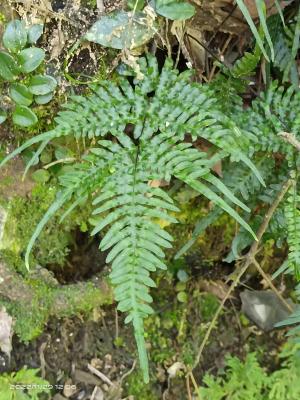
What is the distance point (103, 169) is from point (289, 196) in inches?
24.3

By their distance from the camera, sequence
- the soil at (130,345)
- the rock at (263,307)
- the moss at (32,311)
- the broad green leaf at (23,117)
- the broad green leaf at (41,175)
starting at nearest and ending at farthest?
the broad green leaf at (23,117) < the broad green leaf at (41,175) < the moss at (32,311) < the soil at (130,345) < the rock at (263,307)

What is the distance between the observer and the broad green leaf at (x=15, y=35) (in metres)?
1.63

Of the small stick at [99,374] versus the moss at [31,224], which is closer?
the moss at [31,224]

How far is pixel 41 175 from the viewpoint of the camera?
194cm

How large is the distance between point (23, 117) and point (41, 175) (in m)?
0.29

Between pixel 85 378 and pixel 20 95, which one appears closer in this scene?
pixel 20 95

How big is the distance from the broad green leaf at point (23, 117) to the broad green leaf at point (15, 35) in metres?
0.20

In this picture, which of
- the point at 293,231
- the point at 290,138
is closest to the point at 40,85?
the point at 290,138

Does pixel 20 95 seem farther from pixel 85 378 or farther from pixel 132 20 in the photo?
pixel 85 378

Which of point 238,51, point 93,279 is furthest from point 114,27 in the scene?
point 93,279

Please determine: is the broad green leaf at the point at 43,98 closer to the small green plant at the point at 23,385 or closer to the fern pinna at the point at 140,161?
the fern pinna at the point at 140,161

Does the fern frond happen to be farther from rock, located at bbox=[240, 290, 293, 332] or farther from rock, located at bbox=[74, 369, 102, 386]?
rock, located at bbox=[74, 369, 102, 386]

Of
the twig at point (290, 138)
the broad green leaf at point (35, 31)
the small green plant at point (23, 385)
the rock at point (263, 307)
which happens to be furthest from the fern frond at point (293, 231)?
the small green plant at point (23, 385)

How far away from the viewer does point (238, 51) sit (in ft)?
7.11
